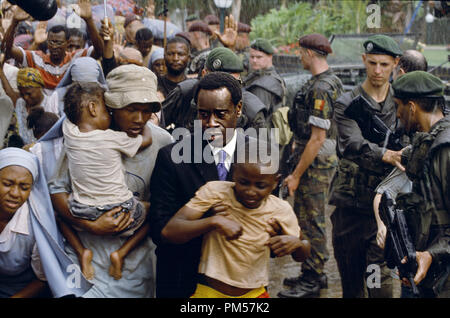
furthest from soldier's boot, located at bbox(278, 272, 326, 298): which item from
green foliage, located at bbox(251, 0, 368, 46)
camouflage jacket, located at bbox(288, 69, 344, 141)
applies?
green foliage, located at bbox(251, 0, 368, 46)

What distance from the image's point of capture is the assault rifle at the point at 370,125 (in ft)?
14.7

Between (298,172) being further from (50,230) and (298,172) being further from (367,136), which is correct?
(50,230)

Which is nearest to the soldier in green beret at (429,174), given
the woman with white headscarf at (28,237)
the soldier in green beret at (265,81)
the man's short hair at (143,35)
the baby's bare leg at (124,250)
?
the baby's bare leg at (124,250)

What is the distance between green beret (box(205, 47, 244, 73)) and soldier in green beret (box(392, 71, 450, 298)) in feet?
4.37

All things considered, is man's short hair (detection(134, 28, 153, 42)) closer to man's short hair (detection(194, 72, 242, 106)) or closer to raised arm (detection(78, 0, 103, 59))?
raised arm (detection(78, 0, 103, 59))

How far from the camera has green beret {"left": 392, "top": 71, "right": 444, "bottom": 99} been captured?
3.45m

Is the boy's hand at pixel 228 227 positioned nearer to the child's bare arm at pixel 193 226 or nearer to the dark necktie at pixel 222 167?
the child's bare arm at pixel 193 226

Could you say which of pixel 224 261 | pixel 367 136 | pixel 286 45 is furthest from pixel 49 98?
pixel 286 45

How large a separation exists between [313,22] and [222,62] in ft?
42.5

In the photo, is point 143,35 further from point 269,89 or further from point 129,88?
point 129,88

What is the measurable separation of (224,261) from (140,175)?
722 millimetres

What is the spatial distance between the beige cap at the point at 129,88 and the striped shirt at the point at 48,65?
2.50 m

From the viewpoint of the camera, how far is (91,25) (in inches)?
191

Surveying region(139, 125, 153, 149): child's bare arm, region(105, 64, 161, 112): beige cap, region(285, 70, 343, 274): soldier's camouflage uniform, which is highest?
region(105, 64, 161, 112): beige cap
